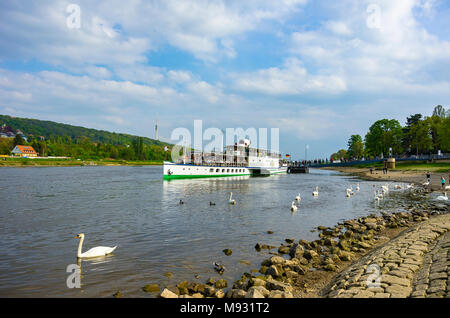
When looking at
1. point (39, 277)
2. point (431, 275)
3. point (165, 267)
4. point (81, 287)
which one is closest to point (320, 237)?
point (431, 275)

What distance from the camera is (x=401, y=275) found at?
8828mm

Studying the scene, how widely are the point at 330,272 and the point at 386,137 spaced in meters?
107

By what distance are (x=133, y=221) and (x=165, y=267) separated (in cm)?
1043

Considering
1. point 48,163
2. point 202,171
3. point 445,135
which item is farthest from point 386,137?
point 48,163

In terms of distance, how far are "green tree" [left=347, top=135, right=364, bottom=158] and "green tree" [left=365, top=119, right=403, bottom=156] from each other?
34023 millimetres

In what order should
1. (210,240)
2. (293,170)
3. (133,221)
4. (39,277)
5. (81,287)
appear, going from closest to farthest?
(81,287) → (39,277) → (210,240) → (133,221) → (293,170)

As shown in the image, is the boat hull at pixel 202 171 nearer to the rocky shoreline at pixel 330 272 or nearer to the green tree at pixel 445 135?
the green tree at pixel 445 135

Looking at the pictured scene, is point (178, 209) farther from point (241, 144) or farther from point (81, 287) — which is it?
point (241, 144)

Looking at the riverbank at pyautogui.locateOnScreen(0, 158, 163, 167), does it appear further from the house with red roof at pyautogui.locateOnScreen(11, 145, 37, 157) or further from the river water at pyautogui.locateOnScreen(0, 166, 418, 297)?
the river water at pyautogui.locateOnScreen(0, 166, 418, 297)

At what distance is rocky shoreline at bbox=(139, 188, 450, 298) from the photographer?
8.43 m

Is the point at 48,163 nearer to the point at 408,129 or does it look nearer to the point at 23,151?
the point at 23,151

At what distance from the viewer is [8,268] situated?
11992 mm
